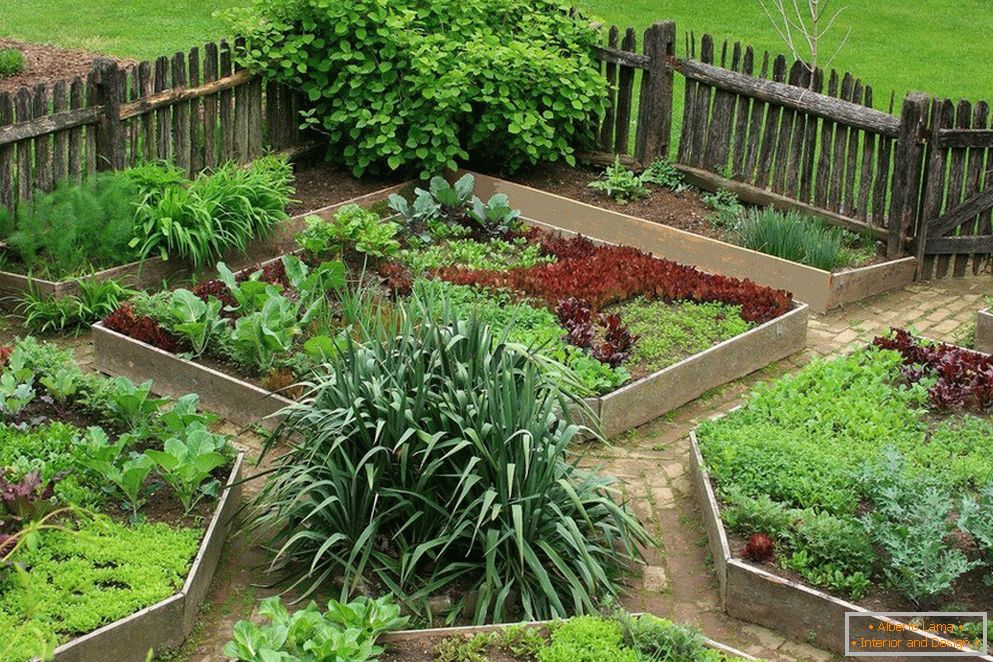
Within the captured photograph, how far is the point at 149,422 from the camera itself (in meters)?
7.66

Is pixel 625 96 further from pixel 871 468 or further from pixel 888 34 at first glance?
pixel 888 34

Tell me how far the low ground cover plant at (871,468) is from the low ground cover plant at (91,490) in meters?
2.89

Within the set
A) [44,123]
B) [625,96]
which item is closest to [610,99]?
[625,96]

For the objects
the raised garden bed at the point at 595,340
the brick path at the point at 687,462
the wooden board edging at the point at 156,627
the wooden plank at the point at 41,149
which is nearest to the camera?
the wooden board edging at the point at 156,627

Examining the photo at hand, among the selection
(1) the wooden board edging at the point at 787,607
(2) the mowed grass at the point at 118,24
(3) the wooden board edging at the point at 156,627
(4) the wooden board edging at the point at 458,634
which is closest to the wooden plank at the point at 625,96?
(2) the mowed grass at the point at 118,24

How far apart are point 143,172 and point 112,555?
4.81 metres

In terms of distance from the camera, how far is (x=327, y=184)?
1235cm

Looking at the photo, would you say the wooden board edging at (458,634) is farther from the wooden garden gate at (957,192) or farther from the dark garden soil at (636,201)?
the wooden garden gate at (957,192)

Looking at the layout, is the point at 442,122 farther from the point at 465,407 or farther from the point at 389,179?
the point at 465,407

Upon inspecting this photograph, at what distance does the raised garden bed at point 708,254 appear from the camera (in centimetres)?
1063

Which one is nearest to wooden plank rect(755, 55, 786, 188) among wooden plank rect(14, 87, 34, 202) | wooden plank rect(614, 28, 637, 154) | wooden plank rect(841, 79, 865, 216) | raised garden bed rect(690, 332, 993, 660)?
wooden plank rect(841, 79, 865, 216)

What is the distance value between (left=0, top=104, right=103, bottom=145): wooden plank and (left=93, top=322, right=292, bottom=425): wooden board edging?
1.81m

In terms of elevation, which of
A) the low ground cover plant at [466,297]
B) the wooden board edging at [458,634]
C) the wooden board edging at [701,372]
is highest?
the low ground cover plant at [466,297]

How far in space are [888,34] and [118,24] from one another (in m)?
11.1
